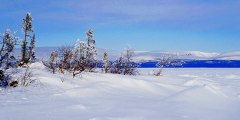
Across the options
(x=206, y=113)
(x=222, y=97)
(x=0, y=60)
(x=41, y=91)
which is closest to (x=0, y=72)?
(x=0, y=60)

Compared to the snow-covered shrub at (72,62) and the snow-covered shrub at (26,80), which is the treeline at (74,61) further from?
the snow-covered shrub at (26,80)

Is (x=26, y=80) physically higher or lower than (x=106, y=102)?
higher

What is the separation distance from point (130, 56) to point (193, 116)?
70.0 ft

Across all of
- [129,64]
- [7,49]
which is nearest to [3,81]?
[7,49]

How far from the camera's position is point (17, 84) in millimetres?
14383

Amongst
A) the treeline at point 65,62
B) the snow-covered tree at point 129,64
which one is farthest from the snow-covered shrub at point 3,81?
the snow-covered tree at point 129,64

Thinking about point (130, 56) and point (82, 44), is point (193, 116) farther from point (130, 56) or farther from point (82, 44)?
point (130, 56)

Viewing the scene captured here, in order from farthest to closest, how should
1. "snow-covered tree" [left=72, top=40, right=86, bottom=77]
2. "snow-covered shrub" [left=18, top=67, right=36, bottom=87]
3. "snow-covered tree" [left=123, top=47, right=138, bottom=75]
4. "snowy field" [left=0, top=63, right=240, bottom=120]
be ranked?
"snow-covered tree" [left=123, top=47, right=138, bottom=75], "snow-covered tree" [left=72, top=40, right=86, bottom=77], "snow-covered shrub" [left=18, top=67, right=36, bottom=87], "snowy field" [left=0, top=63, right=240, bottom=120]

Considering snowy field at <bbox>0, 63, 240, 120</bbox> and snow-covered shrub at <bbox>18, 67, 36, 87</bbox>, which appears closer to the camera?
snowy field at <bbox>0, 63, 240, 120</bbox>

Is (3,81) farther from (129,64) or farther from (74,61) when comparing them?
(129,64)

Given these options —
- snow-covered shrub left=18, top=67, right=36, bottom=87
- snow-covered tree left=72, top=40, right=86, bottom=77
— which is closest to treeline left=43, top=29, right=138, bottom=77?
snow-covered tree left=72, top=40, right=86, bottom=77

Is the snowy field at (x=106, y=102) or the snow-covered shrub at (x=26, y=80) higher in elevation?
the snow-covered shrub at (x=26, y=80)

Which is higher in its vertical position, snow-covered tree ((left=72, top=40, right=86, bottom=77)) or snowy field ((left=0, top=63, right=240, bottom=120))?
snow-covered tree ((left=72, top=40, right=86, bottom=77))

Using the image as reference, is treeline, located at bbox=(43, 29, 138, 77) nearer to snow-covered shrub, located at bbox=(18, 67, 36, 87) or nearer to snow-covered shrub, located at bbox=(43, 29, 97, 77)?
snow-covered shrub, located at bbox=(43, 29, 97, 77)
